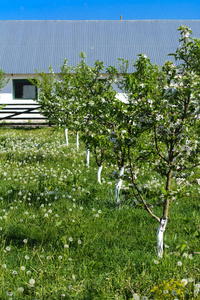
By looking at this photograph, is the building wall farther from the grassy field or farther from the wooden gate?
the grassy field

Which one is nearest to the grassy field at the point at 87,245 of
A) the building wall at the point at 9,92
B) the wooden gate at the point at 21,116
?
the wooden gate at the point at 21,116

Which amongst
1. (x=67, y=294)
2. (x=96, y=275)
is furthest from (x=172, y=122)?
(x=67, y=294)

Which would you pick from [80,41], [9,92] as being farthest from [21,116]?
[80,41]

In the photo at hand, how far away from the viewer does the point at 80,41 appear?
23.2 m

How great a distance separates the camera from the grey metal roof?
859 inches

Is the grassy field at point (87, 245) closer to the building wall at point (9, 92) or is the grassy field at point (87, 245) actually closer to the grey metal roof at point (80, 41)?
the building wall at point (9, 92)

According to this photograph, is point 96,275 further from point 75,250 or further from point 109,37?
point 109,37

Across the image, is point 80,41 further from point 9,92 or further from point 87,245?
point 87,245

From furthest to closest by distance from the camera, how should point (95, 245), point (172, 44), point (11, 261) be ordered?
point (172, 44) → point (95, 245) → point (11, 261)

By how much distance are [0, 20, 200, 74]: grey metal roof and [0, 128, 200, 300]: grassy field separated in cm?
1630

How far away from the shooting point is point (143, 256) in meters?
3.92

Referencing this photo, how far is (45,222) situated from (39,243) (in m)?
0.59

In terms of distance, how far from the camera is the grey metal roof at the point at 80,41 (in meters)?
21.8

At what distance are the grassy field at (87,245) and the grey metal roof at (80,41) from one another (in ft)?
53.5
